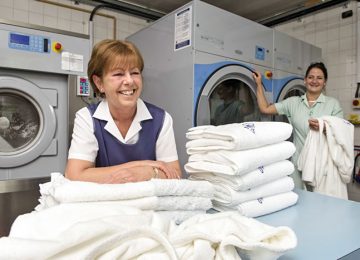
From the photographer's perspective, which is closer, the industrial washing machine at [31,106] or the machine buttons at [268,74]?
the industrial washing machine at [31,106]

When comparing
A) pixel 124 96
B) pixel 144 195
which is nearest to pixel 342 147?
pixel 124 96

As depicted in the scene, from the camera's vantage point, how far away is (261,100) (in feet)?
6.82

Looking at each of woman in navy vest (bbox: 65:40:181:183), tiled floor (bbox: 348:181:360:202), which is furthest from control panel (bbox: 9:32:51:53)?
tiled floor (bbox: 348:181:360:202)

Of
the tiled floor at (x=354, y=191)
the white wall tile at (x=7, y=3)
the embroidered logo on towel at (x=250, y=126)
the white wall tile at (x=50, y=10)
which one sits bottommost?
the tiled floor at (x=354, y=191)

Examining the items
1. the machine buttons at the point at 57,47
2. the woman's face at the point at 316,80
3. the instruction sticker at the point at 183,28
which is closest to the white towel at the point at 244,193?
the instruction sticker at the point at 183,28

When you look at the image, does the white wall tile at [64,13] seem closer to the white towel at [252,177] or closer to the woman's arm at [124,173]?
the woman's arm at [124,173]

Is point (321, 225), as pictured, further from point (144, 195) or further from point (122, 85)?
point (122, 85)

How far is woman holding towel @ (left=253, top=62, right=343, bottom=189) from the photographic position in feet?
6.29

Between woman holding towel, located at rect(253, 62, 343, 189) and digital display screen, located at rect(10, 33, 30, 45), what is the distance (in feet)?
5.29

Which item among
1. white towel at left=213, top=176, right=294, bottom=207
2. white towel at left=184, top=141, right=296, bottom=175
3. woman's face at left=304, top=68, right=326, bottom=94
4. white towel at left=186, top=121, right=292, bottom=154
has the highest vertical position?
woman's face at left=304, top=68, right=326, bottom=94

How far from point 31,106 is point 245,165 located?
162cm

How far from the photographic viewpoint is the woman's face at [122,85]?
3.34ft

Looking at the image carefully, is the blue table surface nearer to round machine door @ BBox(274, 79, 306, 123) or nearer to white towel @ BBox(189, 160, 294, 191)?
white towel @ BBox(189, 160, 294, 191)

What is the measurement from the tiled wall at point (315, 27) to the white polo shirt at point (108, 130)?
5.82 feet
